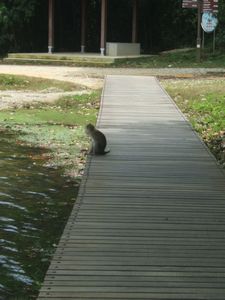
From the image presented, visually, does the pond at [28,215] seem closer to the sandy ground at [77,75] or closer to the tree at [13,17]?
the sandy ground at [77,75]

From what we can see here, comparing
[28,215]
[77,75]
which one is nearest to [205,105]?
[28,215]

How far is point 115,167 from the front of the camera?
7.26 metres

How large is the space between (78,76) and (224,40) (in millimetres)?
9905

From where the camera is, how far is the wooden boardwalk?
3934 millimetres

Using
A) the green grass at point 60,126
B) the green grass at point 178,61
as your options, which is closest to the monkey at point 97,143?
the green grass at point 60,126

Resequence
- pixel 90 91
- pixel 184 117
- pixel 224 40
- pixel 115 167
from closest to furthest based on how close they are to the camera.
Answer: pixel 115 167 → pixel 184 117 → pixel 90 91 → pixel 224 40

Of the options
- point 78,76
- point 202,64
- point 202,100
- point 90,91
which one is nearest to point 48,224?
point 202,100

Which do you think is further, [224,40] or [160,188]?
[224,40]

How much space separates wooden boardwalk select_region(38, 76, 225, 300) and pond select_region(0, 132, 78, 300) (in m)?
0.22

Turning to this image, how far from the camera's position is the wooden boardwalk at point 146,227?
393cm

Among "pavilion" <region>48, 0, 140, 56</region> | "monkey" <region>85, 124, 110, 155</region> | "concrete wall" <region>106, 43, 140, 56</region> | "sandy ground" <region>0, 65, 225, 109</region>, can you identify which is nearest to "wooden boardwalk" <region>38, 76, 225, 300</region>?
"monkey" <region>85, 124, 110, 155</region>

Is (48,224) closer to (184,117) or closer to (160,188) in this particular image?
(160,188)

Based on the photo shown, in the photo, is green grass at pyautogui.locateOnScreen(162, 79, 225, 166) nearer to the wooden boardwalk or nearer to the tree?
the wooden boardwalk

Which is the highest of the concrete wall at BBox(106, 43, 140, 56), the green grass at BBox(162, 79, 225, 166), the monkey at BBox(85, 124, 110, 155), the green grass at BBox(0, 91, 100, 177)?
the concrete wall at BBox(106, 43, 140, 56)
